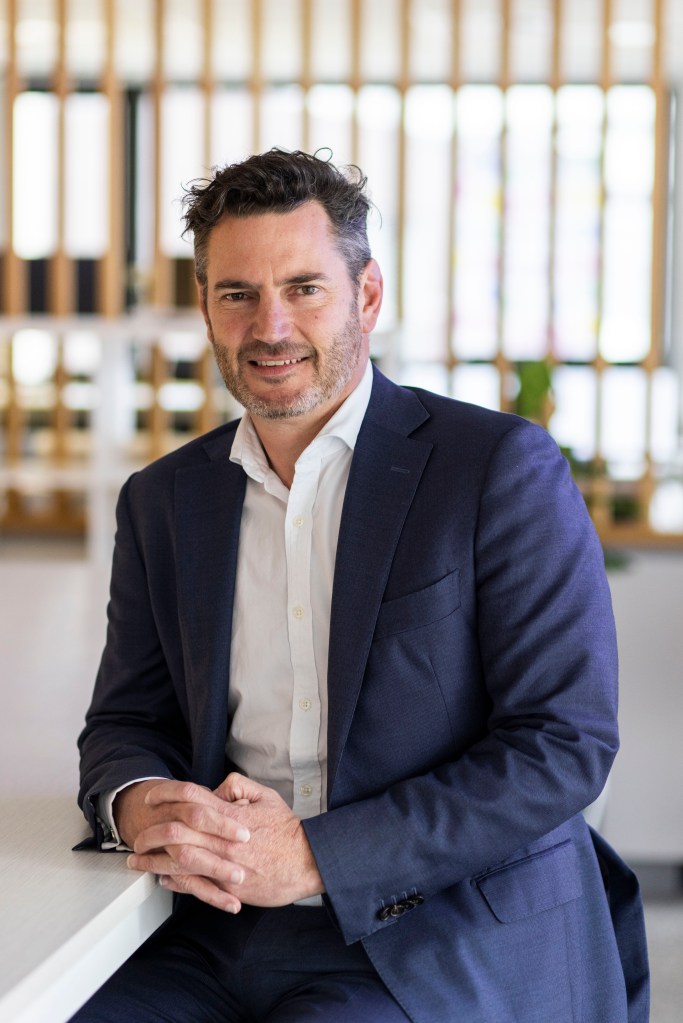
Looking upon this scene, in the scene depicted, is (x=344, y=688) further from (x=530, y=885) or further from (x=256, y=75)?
(x=256, y=75)

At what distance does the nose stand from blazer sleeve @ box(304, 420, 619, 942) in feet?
0.93

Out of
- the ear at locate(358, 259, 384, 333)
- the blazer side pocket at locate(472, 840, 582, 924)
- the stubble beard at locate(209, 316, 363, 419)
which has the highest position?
the ear at locate(358, 259, 384, 333)

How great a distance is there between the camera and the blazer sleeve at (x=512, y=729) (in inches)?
50.6

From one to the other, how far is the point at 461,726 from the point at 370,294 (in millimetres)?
557

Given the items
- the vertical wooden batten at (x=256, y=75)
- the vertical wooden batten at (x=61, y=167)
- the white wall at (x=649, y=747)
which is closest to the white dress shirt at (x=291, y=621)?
the white wall at (x=649, y=747)

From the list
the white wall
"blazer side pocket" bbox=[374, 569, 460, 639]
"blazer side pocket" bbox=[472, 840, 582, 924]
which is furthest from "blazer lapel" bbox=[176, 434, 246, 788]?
the white wall

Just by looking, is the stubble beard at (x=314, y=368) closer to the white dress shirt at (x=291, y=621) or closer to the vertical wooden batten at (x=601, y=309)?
the white dress shirt at (x=291, y=621)

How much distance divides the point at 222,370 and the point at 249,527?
0.20 meters

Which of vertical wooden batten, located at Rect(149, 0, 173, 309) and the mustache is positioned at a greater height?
vertical wooden batten, located at Rect(149, 0, 173, 309)

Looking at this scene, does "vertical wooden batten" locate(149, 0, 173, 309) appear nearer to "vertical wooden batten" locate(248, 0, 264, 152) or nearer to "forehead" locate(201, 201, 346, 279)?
"vertical wooden batten" locate(248, 0, 264, 152)

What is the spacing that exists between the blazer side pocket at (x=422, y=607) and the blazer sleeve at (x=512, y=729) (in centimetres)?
3

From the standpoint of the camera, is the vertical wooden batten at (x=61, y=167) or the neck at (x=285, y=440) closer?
the neck at (x=285, y=440)

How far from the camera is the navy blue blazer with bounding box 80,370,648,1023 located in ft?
4.25

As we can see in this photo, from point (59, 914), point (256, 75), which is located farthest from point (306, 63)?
point (59, 914)
